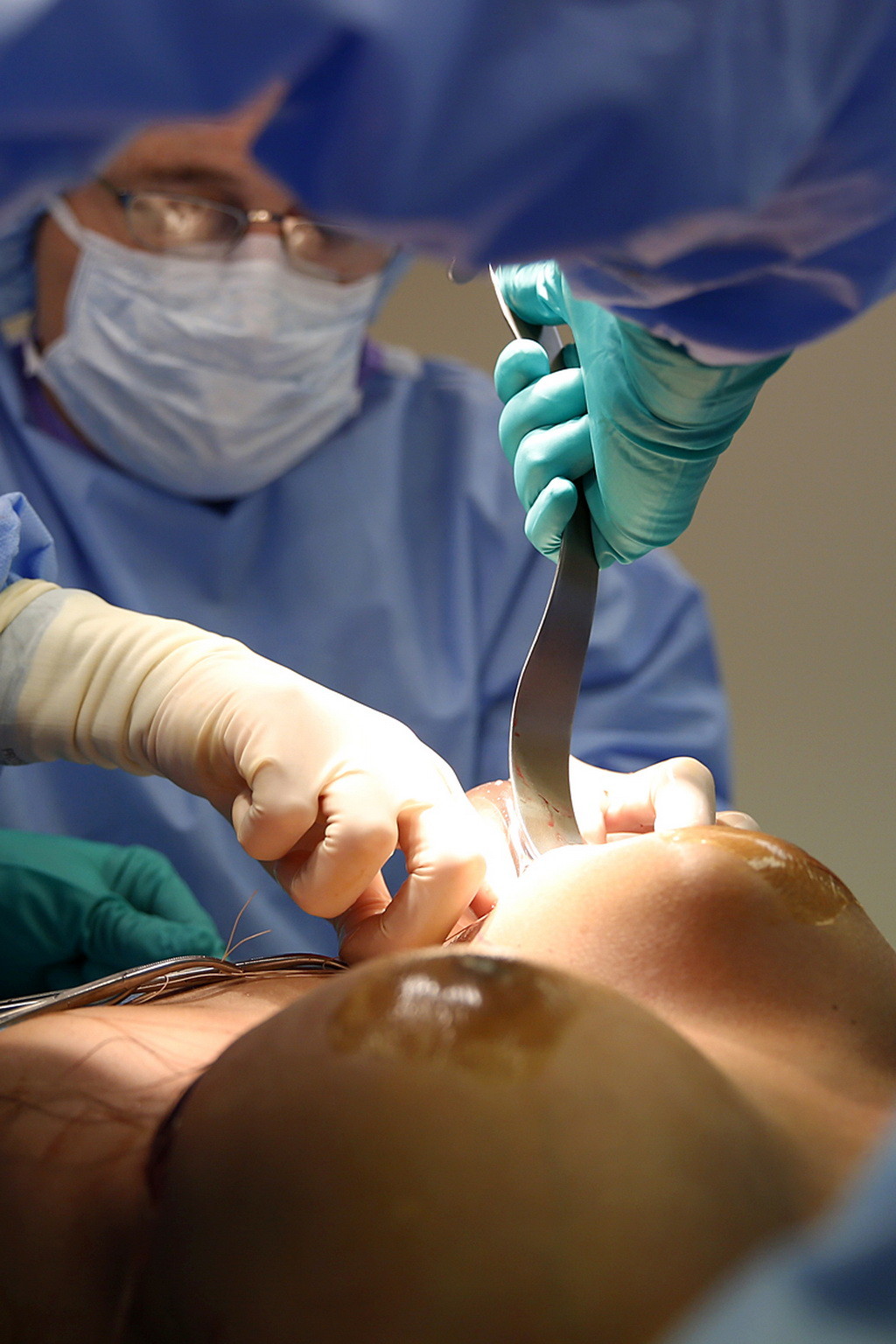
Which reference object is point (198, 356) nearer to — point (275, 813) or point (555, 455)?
point (555, 455)

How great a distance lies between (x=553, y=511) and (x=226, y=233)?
0.97 m

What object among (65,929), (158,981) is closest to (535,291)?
(158,981)

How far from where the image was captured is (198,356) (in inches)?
72.0

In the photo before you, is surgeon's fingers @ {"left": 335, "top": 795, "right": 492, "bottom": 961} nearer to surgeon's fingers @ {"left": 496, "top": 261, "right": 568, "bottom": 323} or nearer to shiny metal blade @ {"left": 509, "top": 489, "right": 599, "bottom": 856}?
shiny metal blade @ {"left": 509, "top": 489, "right": 599, "bottom": 856}

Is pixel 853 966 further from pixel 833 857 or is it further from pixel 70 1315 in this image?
pixel 833 857

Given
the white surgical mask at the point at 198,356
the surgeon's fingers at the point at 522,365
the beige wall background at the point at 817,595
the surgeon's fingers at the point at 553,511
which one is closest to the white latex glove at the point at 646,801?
the surgeon's fingers at the point at 553,511

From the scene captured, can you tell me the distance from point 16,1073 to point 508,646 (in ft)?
4.63

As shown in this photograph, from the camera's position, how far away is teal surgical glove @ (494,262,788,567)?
2.81 feet

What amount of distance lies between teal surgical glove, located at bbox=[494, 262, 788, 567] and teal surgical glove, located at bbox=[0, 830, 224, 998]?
603mm

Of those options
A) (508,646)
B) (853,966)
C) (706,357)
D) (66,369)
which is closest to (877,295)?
(706,357)

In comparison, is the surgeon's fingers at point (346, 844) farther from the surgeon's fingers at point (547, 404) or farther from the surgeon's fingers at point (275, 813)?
the surgeon's fingers at point (547, 404)

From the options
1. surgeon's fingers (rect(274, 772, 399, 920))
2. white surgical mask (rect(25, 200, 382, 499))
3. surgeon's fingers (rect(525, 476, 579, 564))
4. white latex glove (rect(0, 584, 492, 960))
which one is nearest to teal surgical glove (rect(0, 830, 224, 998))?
white latex glove (rect(0, 584, 492, 960))

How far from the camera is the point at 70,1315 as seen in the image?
0.52m

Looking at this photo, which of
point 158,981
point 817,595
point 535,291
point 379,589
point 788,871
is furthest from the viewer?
point 817,595
